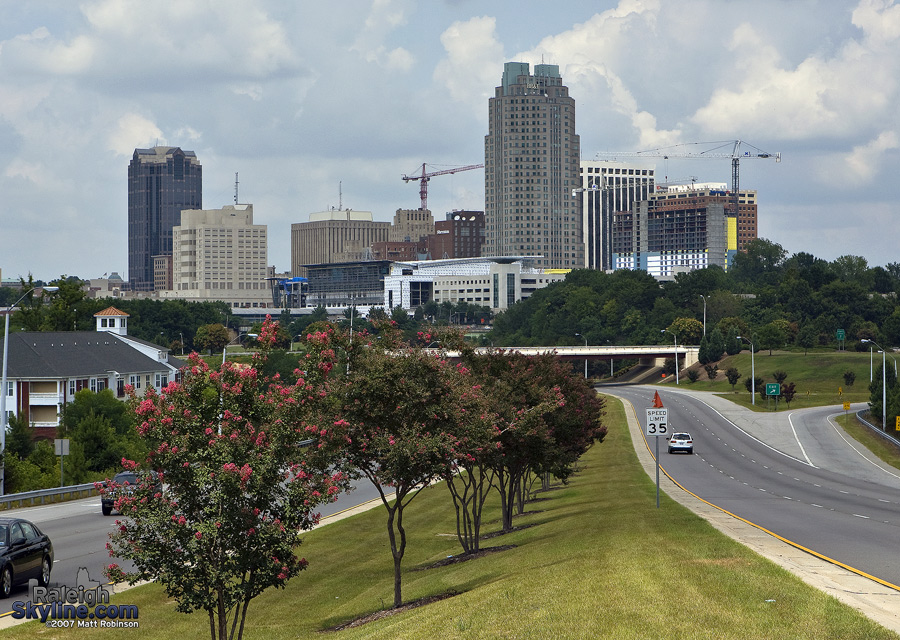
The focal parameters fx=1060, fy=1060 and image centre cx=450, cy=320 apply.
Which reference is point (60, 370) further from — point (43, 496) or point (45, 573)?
point (45, 573)

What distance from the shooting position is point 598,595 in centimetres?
1778

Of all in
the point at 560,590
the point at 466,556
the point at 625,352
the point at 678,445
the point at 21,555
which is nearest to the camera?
the point at 560,590

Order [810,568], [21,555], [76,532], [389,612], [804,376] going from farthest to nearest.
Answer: [804,376]
[76,532]
[21,555]
[810,568]
[389,612]

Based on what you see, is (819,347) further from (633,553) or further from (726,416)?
(633,553)

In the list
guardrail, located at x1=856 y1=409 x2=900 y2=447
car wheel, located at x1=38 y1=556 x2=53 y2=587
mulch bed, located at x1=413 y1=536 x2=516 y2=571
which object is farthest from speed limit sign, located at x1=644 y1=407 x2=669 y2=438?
guardrail, located at x1=856 y1=409 x2=900 y2=447

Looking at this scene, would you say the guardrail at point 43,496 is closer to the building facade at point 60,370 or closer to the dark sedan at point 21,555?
the dark sedan at point 21,555

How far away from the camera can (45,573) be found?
24.7 m

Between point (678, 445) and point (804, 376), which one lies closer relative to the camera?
point (678, 445)

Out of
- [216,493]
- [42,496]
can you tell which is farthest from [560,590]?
[42,496]

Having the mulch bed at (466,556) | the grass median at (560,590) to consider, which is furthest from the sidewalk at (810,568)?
the mulch bed at (466,556)

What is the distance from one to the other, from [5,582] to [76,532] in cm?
1430

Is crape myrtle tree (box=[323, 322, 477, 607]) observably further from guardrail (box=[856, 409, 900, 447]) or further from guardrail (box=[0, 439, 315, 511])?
guardrail (box=[856, 409, 900, 447])

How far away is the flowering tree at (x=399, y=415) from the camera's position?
70.3ft

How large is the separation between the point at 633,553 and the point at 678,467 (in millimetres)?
41510
